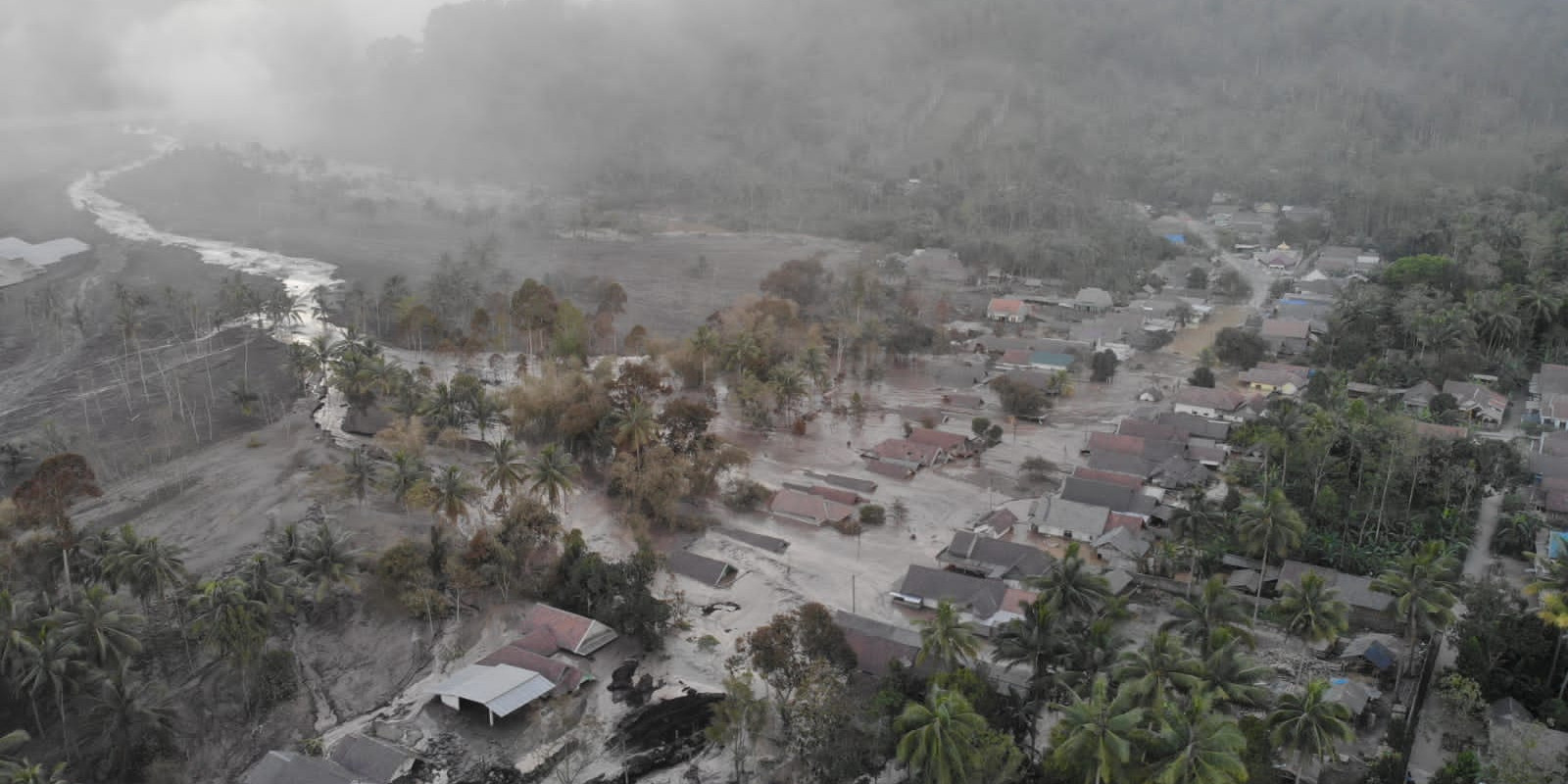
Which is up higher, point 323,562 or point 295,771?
point 323,562

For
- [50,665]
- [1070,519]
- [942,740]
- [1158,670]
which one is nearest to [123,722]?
[50,665]

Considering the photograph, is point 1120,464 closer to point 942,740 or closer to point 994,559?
point 994,559

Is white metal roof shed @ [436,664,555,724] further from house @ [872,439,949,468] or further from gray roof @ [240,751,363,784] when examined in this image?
house @ [872,439,949,468]

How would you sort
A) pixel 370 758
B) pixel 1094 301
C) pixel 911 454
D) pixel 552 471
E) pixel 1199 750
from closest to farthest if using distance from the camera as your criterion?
pixel 1199 750
pixel 370 758
pixel 552 471
pixel 911 454
pixel 1094 301

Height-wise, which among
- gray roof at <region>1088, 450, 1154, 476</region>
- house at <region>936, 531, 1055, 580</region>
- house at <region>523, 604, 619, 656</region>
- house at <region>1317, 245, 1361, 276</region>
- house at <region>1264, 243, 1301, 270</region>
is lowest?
house at <region>523, 604, 619, 656</region>

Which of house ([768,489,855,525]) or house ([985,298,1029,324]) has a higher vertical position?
house ([985,298,1029,324])

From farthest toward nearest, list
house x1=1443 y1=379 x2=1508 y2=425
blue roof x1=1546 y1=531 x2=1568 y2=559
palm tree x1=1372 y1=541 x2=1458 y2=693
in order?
house x1=1443 y1=379 x2=1508 y2=425 < blue roof x1=1546 y1=531 x2=1568 y2=559 < palm tree x1=1372 y1=541 x2=1458 y2=693

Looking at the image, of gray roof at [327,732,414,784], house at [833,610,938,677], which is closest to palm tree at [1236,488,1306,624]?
house at [833,610,938,677]

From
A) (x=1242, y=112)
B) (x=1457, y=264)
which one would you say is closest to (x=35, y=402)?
(x=1457, y=264)

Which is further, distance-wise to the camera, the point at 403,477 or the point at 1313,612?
the point at 403,477
